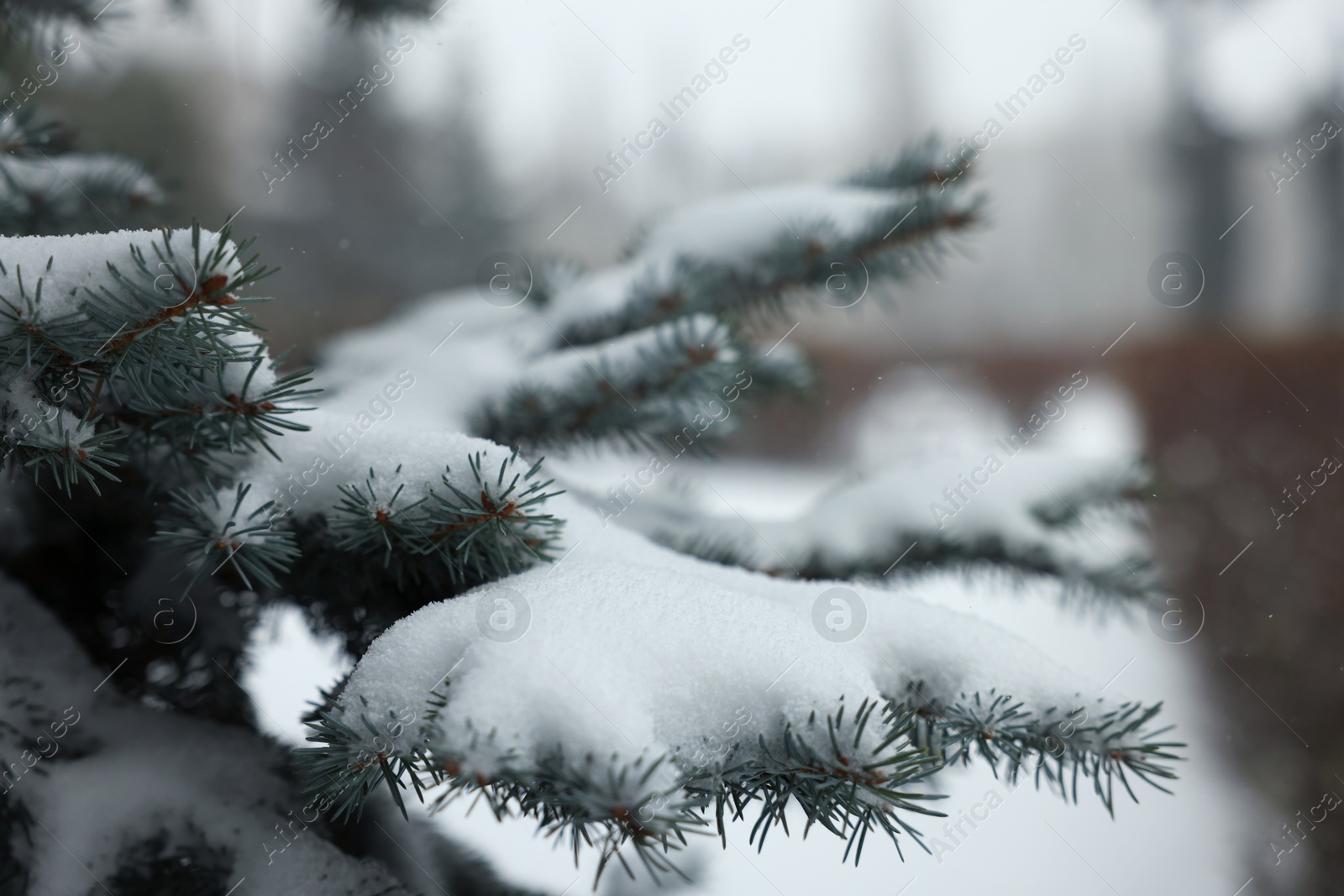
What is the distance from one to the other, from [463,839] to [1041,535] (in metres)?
0.51

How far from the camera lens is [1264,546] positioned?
7.42 feet

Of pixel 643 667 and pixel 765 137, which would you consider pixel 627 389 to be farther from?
pixel 765 137

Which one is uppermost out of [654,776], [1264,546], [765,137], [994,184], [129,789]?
[765,137]

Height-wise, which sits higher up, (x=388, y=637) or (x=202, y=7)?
(x=202, y=7)

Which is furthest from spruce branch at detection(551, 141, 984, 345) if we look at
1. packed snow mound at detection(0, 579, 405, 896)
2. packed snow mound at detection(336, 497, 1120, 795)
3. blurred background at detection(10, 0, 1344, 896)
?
packed snow mound at detection(0, 579, 405, 896)

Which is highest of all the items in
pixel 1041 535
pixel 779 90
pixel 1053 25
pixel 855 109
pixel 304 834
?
pixel 855 109

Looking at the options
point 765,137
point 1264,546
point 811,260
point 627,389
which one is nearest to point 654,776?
point 627,389

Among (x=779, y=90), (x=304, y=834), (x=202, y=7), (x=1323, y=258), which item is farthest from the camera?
(x=779, y=90)

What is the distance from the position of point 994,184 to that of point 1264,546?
3.39 meters

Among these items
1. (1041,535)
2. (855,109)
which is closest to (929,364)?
(855,109)

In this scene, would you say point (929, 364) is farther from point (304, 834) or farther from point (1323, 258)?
point (304, 834)

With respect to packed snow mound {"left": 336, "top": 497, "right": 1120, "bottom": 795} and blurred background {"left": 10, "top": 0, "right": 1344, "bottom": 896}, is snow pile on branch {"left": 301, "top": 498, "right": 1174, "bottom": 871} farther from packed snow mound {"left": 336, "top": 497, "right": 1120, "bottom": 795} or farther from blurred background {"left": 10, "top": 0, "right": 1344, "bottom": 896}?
blurred background {"left": 10, "top": 0, "right": 1344, "bottom": 896}

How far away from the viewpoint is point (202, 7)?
36.7 inches

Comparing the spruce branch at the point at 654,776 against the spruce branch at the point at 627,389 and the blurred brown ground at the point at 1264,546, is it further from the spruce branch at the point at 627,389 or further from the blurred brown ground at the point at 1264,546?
the blurred brown ground at the point at 1264,546
